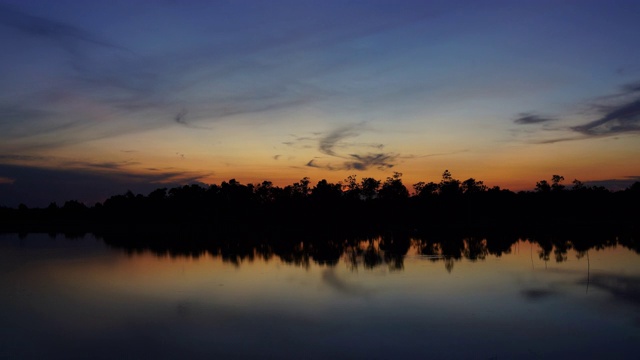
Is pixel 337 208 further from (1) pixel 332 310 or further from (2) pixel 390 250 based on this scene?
(1) pixel 332 310

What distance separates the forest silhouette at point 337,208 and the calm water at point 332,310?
35.2 meters

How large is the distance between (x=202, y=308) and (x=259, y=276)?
6137 mm

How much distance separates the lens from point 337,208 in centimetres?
7031

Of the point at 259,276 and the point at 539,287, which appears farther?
the point at 259,276

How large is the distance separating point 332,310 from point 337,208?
56.8 m

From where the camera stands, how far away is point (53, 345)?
10.8 m

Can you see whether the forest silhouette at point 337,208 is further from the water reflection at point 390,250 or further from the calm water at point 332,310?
the calm water at point 332,310

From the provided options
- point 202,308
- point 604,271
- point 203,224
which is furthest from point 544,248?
point 203,224

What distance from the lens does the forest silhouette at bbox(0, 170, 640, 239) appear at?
6216 centimetres

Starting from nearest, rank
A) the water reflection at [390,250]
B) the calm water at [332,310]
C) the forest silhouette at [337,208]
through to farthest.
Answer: the calm water at [332,310] → the water reflection at [390,250] → the forest silhouette at [337,208]

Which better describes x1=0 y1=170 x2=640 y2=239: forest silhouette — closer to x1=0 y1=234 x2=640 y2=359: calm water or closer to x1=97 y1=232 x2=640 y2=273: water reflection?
x1=97 y1=232 x2=640 y2=273: water reflection

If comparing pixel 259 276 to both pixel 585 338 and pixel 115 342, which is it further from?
pixel 585 338

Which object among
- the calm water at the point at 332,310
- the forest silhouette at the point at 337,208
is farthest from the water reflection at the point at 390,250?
the forest silhouette at the point at 337,208

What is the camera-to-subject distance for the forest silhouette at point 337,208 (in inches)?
2447
